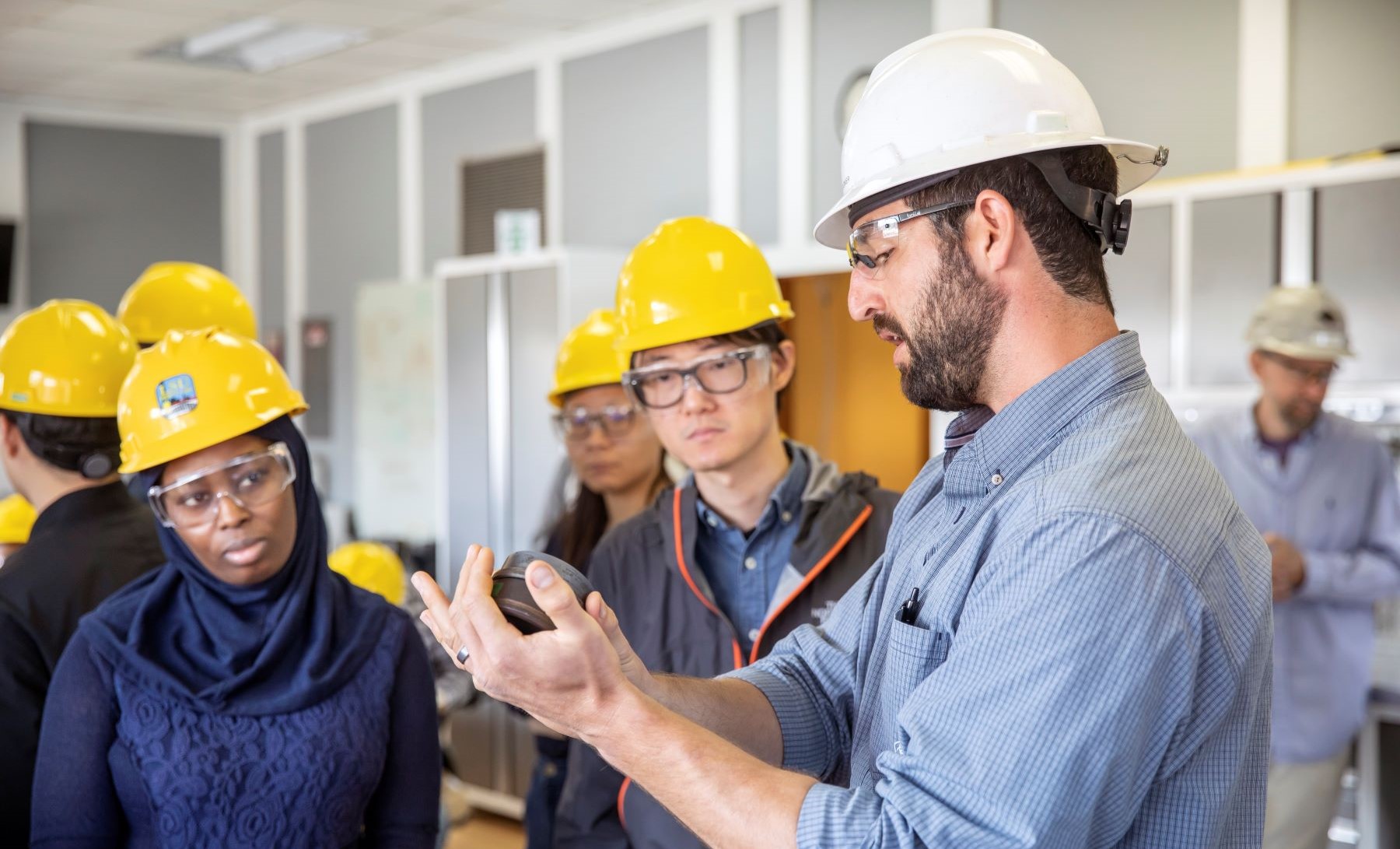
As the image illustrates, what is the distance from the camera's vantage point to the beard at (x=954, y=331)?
1291 mm

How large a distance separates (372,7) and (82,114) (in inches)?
129

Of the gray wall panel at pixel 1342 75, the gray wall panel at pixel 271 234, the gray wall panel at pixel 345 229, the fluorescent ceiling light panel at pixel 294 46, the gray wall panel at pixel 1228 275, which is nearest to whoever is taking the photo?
the gray wall panel at pixel 1228 275

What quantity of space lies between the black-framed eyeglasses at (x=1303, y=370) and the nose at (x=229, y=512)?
2.92 meters

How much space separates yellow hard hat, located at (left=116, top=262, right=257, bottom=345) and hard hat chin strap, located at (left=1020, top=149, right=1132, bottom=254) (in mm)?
2520

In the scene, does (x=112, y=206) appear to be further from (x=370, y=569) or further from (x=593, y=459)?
(x=593, y=459)

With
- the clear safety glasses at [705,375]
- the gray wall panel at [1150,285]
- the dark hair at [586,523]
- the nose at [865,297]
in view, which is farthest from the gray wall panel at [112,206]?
the nose at [865,297]

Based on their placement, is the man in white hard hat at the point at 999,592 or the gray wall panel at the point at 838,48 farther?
the gray wall panel at the point at 838,48

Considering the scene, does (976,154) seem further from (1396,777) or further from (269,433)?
(1396,777)

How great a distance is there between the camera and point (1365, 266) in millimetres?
3701

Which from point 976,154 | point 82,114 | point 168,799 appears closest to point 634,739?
point 976,154

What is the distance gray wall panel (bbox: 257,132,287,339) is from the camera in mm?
8547

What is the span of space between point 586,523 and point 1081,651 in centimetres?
235

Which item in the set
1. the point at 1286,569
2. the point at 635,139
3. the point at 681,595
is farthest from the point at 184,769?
the point at 635,139

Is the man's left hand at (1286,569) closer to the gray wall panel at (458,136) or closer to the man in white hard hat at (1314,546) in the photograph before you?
the man in white hard hat at (1314,546)
